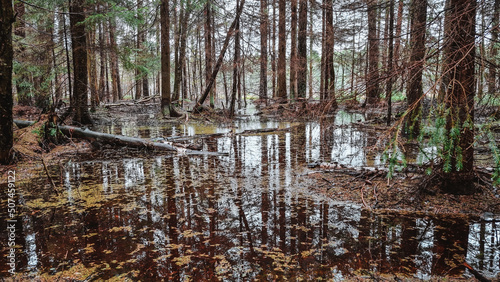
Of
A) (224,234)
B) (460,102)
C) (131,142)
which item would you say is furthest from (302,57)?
(224,234)

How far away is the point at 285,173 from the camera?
5.64 metres

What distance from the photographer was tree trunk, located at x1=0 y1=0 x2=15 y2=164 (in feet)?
17.5

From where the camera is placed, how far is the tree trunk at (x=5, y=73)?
17.5 ft

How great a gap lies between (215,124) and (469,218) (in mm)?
11721

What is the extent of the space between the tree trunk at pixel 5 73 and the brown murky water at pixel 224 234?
52.5 inches

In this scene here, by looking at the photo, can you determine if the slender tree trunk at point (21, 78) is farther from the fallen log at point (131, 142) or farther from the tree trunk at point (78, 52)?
the fallen log at point (131, 142)

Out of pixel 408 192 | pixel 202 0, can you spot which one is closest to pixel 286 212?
pixel 408 192

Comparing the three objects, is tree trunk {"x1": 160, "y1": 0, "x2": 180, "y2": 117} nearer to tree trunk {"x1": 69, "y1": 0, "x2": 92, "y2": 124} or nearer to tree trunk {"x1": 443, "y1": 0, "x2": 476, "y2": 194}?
tree trunk {"x1": 69, "y1": 0, "x2": 92, "y2": 124}

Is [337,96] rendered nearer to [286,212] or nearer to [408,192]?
[286,212]

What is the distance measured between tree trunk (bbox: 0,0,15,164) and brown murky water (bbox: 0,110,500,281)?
133cm

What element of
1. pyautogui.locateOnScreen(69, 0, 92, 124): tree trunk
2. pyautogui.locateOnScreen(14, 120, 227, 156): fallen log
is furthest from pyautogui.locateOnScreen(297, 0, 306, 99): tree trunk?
pyautogui.locateOnScreen(69, 0, 92, 124): tree trunk

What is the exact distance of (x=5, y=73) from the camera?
5.46 metres

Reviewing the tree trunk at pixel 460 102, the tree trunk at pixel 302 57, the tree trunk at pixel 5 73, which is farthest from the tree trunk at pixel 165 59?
the tree trunk at pixel 460 102

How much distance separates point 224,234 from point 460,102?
315 cm
